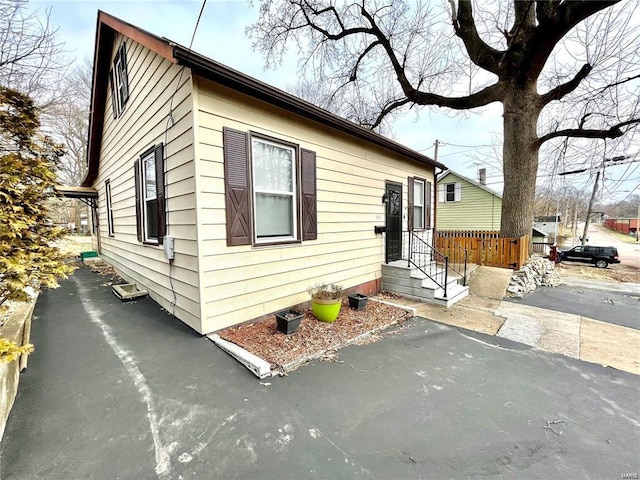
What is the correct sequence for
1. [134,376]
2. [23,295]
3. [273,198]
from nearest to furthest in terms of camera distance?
[23,295], [134,376], [273,198]

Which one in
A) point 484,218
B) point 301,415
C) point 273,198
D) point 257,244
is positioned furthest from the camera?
point 484,218

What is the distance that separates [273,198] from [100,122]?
7.64 m

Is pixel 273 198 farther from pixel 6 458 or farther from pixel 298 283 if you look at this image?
pixel 6 458

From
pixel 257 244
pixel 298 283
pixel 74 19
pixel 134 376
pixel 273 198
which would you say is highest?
pixel 74 19

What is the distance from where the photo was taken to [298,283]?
4594 millimetres

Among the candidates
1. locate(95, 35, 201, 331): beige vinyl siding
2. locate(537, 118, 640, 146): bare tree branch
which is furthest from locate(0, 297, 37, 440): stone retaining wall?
locate(537, 118, 640, 146): bare tree branch

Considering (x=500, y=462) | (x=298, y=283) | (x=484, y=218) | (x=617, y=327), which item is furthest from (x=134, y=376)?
(x=484, y=218)

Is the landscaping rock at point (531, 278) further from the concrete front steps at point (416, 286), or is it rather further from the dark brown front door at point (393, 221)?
the dark brown front door at point (393, 221)

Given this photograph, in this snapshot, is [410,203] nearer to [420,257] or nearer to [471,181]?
[420,257]

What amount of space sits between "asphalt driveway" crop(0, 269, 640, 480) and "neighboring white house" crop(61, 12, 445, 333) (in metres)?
1.09

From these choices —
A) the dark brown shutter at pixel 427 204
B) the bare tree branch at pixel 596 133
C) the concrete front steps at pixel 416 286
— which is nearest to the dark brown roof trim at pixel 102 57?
the concrete front steps at pixel 416 286

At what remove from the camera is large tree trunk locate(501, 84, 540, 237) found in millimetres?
8227

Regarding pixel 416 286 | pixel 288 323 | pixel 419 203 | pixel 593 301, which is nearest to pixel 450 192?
pixel 419 203

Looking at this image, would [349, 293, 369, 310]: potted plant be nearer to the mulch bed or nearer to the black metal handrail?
the mulch bed
